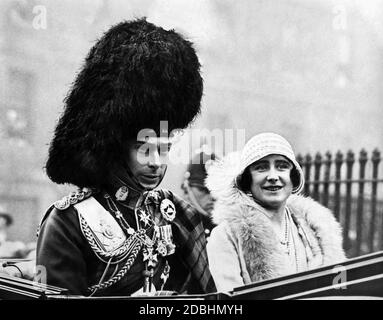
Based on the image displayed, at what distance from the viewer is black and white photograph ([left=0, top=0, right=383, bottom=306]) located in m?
1.93

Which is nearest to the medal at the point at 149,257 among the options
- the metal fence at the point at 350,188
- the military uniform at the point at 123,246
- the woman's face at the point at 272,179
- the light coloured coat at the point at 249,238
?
the military uniform at the point at 123,246

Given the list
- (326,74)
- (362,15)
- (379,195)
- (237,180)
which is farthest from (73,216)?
(379,195)

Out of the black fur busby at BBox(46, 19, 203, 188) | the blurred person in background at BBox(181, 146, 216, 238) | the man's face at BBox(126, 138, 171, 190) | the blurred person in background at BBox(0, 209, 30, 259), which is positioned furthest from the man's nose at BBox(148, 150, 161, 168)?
the blurred person in background at BBox(0, 209, 30, 259)

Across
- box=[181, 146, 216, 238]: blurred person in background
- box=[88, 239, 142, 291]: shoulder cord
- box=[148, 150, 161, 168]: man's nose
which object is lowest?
box=[88, 239, 142, 291]: shoulder cord

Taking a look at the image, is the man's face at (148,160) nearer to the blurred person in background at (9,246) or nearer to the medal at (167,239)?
the medal at (167,239)

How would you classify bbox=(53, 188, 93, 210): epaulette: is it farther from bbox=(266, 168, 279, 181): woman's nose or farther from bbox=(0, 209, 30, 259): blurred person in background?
bbox=(0, 209, 30, 259): blurred person in background

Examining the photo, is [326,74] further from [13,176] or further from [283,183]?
[13,176]

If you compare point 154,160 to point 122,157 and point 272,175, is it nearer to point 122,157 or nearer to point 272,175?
point 122,157

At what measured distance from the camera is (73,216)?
199 centimetres

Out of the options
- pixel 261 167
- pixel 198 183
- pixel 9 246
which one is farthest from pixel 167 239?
pixel 9 246

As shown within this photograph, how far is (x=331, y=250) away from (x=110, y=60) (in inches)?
38.2

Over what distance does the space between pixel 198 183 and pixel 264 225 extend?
0.77 m

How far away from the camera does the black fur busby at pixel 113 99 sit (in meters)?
2.06

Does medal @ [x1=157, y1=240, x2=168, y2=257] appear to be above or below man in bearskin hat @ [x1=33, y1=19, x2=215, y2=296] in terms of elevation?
below
